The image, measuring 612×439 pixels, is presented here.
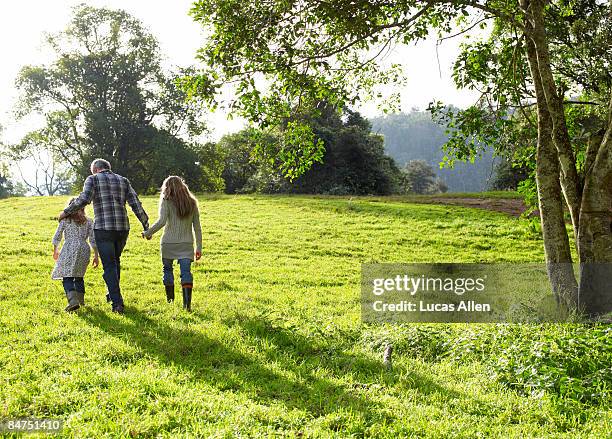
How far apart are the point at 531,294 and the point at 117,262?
29.3 ft

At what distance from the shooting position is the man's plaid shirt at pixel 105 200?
8.69 meters

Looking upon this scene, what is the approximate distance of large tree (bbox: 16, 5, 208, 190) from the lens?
1909 inches

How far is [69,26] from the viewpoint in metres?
48.9

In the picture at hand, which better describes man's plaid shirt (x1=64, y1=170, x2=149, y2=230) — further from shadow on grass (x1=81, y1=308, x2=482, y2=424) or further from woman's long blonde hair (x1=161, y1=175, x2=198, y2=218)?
shadow on grass (x1=81, y1=308, x2=482, y2=424)

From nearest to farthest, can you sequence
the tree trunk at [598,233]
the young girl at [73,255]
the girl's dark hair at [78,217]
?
the tree trunk at [598,233] < the young girl at [73,255] < the girl's dark hair at [78,217]

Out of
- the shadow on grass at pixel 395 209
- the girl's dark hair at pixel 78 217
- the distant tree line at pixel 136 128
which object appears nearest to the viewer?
the girl's dark hair at pixel 78 217

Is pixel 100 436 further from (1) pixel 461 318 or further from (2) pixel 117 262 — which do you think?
(1) pixel 461 318

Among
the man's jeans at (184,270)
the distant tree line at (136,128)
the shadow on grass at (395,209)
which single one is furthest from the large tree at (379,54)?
the distant tree line at (136,128)

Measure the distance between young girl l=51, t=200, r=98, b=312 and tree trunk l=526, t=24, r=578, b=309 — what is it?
824 cm

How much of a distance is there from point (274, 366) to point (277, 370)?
115 mm

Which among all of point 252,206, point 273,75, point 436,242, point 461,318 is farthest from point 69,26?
point 461,318

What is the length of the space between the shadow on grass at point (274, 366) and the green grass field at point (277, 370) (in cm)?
2

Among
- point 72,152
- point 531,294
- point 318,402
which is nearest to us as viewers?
point 318,402

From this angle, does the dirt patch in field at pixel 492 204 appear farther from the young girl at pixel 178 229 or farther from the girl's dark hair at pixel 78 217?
the girl's dark hair at pixel 78 217
